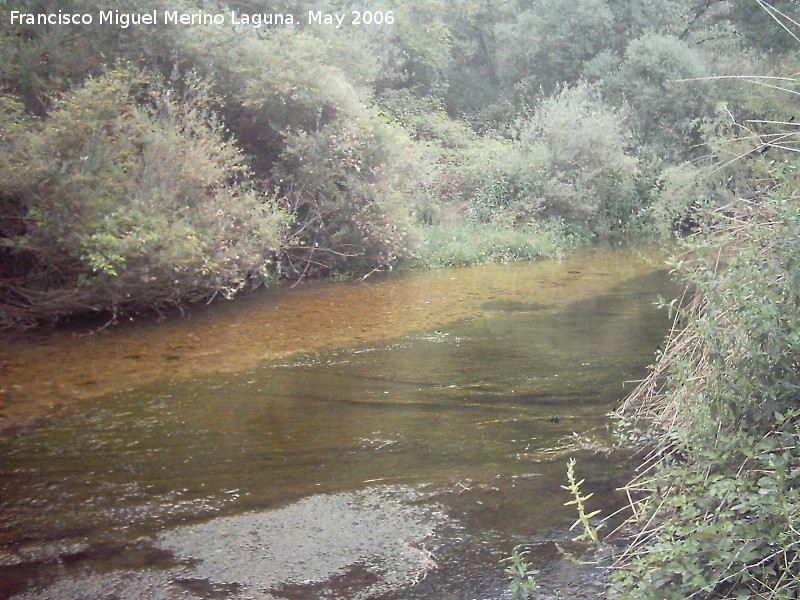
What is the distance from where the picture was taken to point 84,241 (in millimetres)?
9523

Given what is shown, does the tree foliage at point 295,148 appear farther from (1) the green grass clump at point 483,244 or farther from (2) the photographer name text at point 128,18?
(1) the green grass clump at point 483,244

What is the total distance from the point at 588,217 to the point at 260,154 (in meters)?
11.1

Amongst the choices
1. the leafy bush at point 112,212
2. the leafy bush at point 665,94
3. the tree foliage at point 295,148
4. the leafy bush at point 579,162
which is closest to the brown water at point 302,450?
the leafy bush at point 112,212

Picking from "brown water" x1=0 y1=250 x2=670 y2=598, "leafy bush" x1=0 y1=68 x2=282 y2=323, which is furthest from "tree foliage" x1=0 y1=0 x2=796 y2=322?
"brown water" x1=0 y1=250 x2=670 y2=598

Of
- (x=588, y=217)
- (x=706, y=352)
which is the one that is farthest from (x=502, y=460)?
(x=588, y=217)

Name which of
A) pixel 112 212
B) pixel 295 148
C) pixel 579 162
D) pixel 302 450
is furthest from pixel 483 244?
pixel 302 450

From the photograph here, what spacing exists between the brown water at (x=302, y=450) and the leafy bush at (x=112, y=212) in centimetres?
66

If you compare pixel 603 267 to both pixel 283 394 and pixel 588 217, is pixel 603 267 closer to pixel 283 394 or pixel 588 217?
pixel 588 217

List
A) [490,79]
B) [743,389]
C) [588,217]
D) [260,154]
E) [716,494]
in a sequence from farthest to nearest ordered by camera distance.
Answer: [490,79], [588,217], [260,154], [743,389], [716,494]

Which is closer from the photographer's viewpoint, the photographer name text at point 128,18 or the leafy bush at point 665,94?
the photographer name text at point 128,18

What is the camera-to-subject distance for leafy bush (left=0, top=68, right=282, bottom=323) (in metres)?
9.71

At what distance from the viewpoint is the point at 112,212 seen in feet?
32.8

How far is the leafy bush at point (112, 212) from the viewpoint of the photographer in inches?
382

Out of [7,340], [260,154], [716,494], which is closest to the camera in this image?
[716,494]
